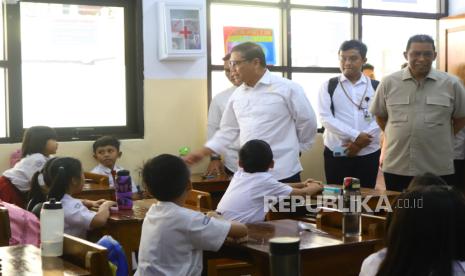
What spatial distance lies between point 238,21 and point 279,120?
1.97 m

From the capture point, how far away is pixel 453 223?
175cm

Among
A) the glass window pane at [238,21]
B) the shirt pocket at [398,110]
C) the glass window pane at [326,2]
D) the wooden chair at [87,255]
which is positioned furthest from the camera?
the glass window pane at [326,2]

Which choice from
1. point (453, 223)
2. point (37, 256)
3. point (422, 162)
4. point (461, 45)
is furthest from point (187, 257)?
point (461, 45)

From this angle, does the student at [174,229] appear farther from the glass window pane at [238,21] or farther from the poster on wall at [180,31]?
the glass window pane at [238,21]

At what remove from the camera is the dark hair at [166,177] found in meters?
2.83

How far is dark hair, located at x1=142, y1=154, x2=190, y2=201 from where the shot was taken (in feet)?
9.29

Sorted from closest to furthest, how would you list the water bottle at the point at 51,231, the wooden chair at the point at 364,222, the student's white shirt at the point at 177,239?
the water bottle at the point at 51,231 < the student's white shirt at the point at 177,239 < the wooden chair at the point at 364,222

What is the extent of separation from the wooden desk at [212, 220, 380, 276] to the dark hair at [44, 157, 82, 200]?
1060 mm

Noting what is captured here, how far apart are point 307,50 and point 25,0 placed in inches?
102

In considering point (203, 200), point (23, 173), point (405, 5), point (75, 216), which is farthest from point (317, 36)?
point (75, 216)

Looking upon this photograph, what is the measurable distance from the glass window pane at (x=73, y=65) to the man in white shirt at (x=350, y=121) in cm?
173

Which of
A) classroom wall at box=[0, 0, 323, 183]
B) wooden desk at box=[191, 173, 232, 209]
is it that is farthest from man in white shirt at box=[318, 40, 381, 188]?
classroom wall at box=[0, 0, 323, 183]

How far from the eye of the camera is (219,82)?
612 cm

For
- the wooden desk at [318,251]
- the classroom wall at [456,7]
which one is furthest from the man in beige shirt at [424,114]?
the classroom wall at [456,7]
